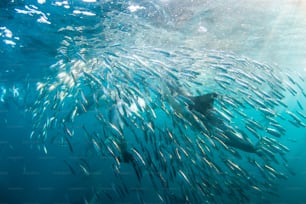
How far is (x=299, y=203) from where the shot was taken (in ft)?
74.9

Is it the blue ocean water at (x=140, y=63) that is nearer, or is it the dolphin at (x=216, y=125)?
the dolphin at (x=216, y=125)

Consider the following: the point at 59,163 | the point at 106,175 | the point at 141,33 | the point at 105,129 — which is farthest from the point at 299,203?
the point at 59,163

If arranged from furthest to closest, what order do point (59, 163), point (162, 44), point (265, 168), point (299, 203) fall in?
point (59, 163) < point (299, 203) < point (162, 44) < point (265, 168)

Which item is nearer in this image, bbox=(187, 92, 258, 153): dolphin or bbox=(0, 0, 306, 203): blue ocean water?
bbox=(187, 92, 258, 153): dolphin

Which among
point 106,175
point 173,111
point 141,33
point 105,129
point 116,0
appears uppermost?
point 116,0

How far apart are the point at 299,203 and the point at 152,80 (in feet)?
72.1

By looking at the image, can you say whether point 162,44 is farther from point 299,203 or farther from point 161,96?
point 299,203

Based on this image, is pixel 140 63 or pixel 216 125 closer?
pixel 216 125

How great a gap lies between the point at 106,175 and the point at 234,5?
64.2 ft

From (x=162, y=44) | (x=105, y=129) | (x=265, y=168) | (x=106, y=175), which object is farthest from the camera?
(x=106, y=175)

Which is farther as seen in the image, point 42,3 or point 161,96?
point 42,3

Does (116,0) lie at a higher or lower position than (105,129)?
higher

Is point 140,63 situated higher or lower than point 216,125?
higher

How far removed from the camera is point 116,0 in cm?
1066
